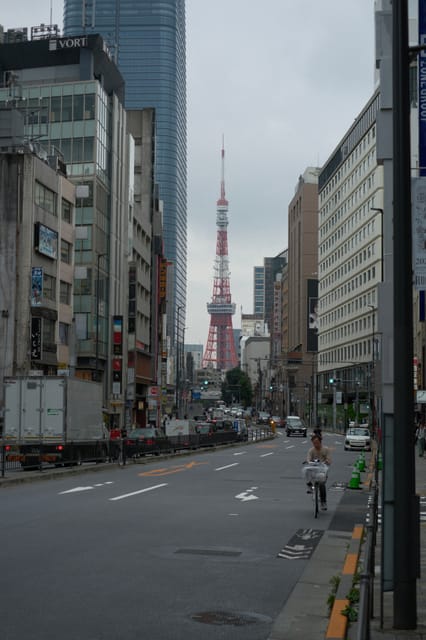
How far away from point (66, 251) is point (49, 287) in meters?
5.11

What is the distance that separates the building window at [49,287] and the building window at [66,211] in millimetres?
5476

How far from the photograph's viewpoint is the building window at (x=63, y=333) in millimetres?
66688

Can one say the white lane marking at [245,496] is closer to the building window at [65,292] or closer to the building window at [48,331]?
the building window at [48,331]

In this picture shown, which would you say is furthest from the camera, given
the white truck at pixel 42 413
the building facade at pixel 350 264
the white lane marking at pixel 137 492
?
the building facade at pixel 350 264

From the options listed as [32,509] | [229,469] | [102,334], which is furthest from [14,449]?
[102,334]

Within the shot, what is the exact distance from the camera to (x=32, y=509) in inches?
744

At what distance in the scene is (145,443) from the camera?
44.3 metres

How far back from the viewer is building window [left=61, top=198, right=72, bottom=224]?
67562 mm

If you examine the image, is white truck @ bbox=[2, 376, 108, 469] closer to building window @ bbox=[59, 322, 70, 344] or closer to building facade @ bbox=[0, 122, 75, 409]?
building facade @ bbox=[0, 122, 75, 409]

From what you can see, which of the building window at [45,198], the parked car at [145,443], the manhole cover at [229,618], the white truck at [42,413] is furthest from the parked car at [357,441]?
the manhole cover at [229,618]

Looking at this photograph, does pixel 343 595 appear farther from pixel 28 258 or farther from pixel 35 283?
pixel 28 258

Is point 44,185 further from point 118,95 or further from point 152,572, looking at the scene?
point 152,572

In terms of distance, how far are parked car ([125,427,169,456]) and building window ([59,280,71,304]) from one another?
19.7m

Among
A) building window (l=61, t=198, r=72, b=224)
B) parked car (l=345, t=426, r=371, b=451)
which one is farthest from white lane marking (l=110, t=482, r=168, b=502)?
building window (l=61, t=198, r=72, b=224)
